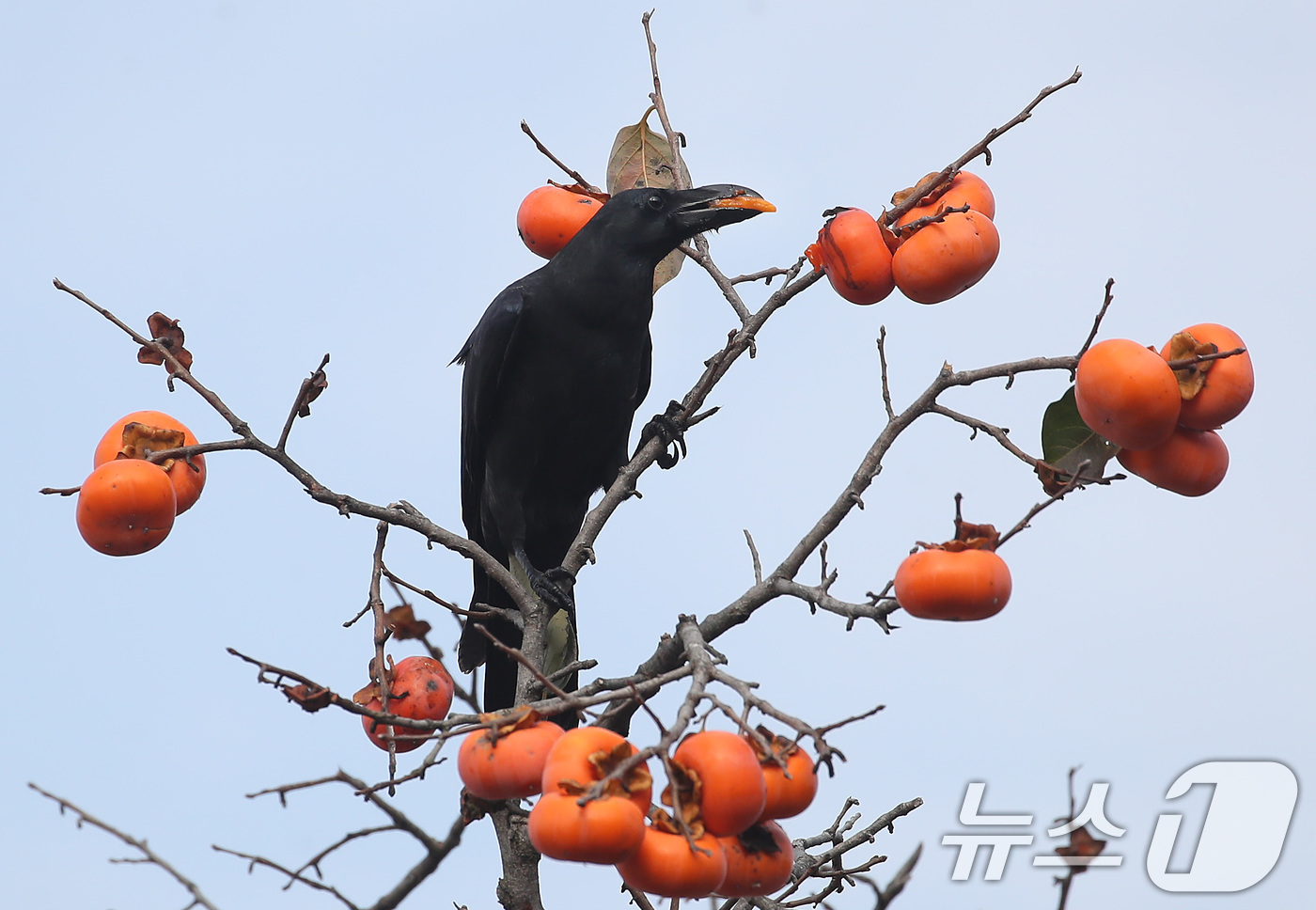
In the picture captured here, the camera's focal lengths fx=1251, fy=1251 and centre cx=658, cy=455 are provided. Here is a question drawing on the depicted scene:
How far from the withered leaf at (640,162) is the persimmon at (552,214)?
0.93ft

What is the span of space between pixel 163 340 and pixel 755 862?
1767mm

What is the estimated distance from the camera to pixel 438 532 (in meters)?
2.93

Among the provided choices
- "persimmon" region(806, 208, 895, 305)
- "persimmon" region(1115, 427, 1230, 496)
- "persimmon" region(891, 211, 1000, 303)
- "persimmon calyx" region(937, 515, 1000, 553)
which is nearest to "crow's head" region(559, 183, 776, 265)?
"persimmon" region(806, 208, 895, 305)

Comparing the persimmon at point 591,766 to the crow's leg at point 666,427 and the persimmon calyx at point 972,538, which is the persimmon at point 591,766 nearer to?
the persimmon calyx at point 972,538

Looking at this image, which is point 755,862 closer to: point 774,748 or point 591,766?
point 774,748

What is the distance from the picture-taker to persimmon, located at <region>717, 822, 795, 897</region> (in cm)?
178

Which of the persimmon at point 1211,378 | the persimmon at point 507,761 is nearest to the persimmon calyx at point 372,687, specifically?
the persimmon at point 507,761

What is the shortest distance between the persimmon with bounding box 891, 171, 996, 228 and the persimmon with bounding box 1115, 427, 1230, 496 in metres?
0.63

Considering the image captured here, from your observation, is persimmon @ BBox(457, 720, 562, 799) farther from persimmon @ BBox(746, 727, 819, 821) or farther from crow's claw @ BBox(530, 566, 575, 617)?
crow's claw @ BBox(530, 566, 575, 617)

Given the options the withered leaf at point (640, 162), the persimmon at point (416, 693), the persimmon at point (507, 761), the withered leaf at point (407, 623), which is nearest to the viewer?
the persimmon at point (507, 761)

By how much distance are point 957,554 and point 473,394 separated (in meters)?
2.65

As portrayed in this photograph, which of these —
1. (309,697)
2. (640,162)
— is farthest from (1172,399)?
(640,162)

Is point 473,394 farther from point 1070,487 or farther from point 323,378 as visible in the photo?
point 1070,487

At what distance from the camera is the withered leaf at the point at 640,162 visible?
3.73 m
